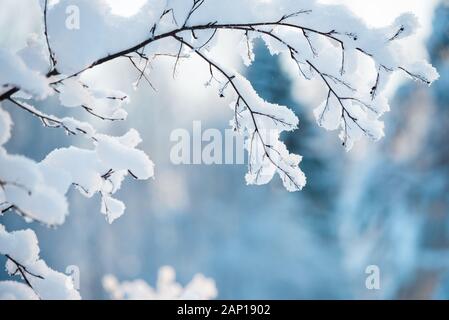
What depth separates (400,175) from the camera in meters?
6.79

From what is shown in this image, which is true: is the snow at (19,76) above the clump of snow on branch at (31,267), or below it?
above

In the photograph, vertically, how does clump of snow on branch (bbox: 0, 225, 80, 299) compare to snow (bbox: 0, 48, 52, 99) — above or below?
below

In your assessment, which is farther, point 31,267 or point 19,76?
point 31,267

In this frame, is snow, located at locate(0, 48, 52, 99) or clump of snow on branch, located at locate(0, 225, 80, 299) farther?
clump of snow on branch, located at locate(0, 225, 80, 299)

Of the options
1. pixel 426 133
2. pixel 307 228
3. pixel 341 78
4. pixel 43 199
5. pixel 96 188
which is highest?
pixel 426 133

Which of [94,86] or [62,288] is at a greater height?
[94,86]

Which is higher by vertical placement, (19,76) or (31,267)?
(19,76)

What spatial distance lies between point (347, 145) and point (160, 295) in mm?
7227

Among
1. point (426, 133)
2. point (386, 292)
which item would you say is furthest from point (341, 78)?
point (386, 292)

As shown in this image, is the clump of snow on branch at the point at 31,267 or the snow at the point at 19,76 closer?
the snow at the point at 19,76
